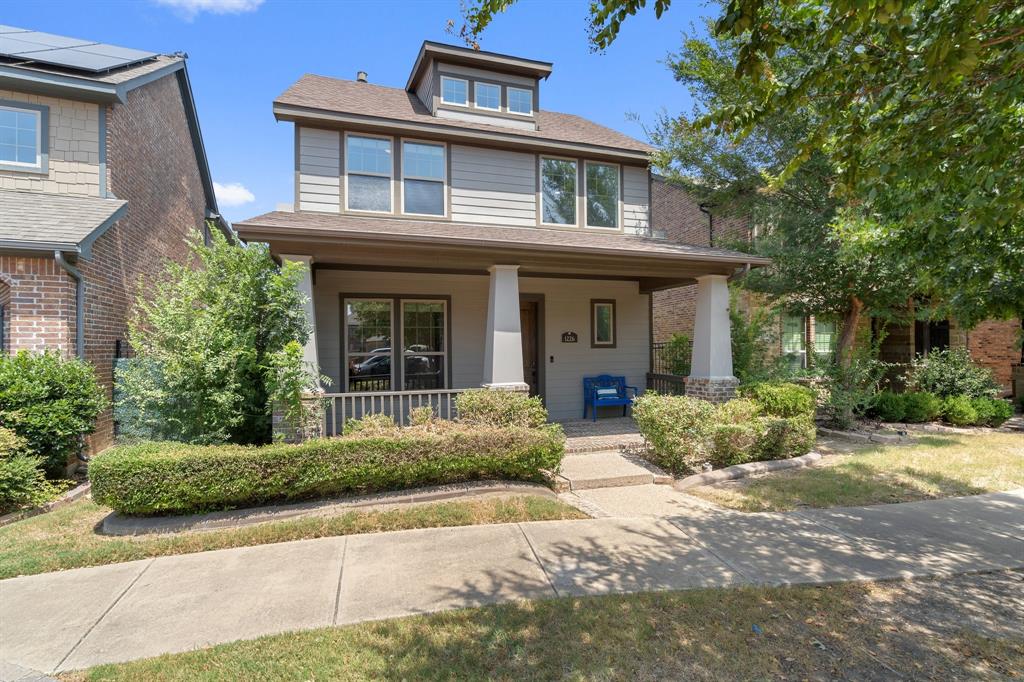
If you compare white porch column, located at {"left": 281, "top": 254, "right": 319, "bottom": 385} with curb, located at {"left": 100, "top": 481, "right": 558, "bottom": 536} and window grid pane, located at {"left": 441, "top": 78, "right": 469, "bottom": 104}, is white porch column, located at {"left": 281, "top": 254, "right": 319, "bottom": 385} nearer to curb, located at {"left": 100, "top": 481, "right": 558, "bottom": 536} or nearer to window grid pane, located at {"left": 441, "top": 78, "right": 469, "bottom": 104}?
curb, located at {"left": 100, "top": 481, "right": 558, "bottom": 536}

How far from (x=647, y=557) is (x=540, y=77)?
33.1 feet

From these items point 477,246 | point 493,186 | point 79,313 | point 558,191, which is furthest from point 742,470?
point 79,313

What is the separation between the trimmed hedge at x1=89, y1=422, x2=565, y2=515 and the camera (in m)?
5.03

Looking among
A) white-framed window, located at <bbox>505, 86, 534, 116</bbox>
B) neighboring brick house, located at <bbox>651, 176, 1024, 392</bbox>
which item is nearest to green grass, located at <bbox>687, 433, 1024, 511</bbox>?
neighboring brick house, located at <bbox>651, 176, 1024, 392</bbox>

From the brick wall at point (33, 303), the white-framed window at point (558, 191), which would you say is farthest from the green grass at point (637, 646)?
the white-framed window at point (558, 191)

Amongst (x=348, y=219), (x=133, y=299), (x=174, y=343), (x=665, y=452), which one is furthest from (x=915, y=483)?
(x=133, y=299)

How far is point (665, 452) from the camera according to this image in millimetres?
7188

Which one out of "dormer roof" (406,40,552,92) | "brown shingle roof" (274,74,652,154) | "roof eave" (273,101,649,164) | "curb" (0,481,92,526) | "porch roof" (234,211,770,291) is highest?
"dormer roof" (406,40,552,92)

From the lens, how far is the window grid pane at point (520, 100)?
10711mm

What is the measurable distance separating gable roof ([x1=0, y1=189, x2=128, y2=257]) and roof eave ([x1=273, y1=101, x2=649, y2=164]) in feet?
10.7

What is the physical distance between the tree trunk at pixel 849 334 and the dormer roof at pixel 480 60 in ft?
28.1

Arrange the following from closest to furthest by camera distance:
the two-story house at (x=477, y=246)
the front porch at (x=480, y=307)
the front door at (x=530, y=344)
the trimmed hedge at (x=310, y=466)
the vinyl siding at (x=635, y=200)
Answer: the trimmed hedge at (x=310, y=466) → the front porch at (x=480, y=307) → the two-story house at (x=477, y=246) → the vinyl siding at (x=635, y=200) → the front door at (x=530, y=344)

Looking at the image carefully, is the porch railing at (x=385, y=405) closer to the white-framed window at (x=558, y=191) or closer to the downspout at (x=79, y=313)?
the downspout at (x=79, y=313)

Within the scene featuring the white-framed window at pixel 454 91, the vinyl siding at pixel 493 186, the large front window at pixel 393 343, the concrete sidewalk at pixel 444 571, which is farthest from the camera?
the white-framed window at pixel 454 91
